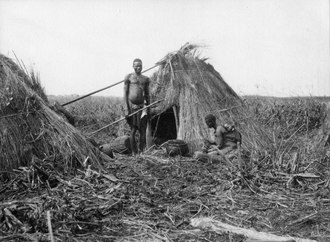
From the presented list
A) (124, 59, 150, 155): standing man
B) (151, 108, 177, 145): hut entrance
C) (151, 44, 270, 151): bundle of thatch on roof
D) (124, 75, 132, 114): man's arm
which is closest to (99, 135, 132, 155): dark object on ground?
(124, 59, 150, 155): standing man

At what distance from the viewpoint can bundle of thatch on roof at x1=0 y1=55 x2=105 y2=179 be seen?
5453mm

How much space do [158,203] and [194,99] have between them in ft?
15.0

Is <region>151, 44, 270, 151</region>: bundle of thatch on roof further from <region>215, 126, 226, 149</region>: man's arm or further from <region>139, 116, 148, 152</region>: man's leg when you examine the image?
<region>215, 126, 226, 149</region>: man's arm

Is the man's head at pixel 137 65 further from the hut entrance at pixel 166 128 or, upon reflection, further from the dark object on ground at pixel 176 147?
the hut entrance at pixel 166 128

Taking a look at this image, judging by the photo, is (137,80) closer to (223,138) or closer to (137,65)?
(137,65)

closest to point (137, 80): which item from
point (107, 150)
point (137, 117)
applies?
point (137, 117)

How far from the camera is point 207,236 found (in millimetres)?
3848

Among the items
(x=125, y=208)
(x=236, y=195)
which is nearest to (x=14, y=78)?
(x=125, y=208)

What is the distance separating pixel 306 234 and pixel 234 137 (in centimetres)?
373

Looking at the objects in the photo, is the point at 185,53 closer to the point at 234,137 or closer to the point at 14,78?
the point at 234,137

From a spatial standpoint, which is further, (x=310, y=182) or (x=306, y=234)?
(x=310, y=182)

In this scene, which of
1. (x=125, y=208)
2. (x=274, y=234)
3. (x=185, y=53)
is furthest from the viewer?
(x=185, y=53)

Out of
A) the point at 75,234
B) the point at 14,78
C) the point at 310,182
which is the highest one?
the point at 14,78

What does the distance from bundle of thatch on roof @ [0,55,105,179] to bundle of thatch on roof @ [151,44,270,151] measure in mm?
3055
